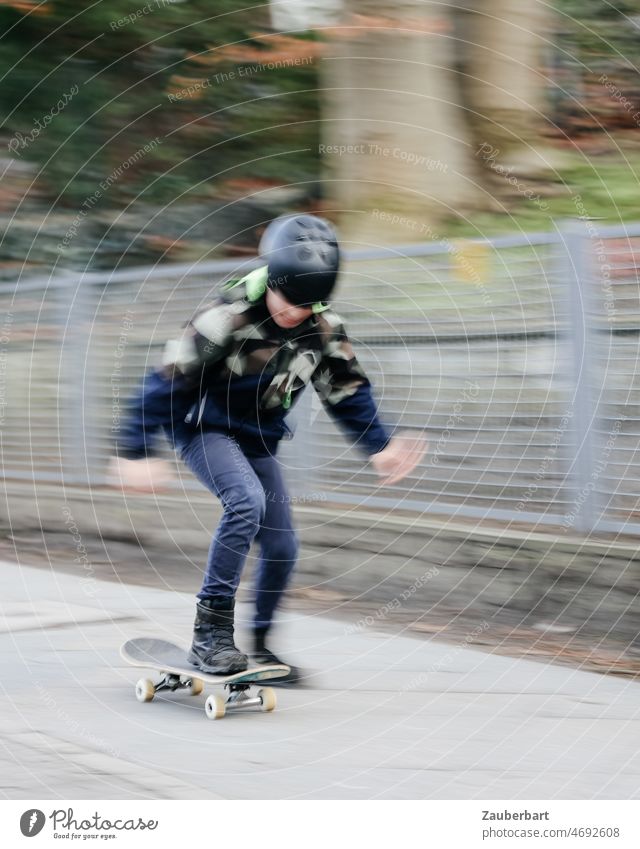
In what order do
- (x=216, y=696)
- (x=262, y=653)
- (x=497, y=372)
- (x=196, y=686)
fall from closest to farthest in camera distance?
(x=216, y=696)
(x=196, y=686)
(x=262, y=653)
(x=497, y=372)

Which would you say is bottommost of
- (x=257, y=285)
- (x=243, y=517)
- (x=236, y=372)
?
(x=243, y=517)

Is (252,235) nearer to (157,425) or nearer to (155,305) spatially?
(155,305)

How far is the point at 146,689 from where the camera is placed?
6.16 m

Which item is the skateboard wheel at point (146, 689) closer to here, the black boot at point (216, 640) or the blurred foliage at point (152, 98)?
the black boot at point (216, 640)

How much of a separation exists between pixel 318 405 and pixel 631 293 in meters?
2.55

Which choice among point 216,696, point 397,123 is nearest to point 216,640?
point 216,696

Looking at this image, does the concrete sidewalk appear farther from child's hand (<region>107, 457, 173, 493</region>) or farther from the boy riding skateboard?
child's hand (<region>107, 457, 173, 493</region>)

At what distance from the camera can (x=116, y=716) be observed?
234 inches

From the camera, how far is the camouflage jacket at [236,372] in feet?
18.9

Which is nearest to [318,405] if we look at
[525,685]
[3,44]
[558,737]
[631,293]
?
[631,293]

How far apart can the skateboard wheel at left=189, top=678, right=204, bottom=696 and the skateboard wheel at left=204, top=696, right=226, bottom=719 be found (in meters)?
0.29

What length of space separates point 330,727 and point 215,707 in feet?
1.51

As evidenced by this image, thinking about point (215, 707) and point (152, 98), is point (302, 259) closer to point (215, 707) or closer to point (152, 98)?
point (215, 707)

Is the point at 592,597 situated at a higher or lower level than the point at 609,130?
lower
